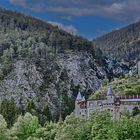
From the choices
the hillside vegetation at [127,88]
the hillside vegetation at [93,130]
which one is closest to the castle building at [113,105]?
the hillside vegetation at [127,88]

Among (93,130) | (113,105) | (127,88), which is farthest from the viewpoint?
(127,88)

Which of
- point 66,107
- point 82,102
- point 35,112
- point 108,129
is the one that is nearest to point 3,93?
point 66,107

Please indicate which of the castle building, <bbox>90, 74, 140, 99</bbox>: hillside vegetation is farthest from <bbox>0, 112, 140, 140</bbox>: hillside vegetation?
<bbox>90, 74, 140, 99</bbox>: hillside vegetation

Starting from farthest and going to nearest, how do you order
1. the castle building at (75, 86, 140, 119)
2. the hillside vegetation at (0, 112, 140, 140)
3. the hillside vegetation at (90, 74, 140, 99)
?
the hillside vegetation at (90, 74, 140, 99), the castle building at (75, 86, 140, 119), the hillside vegetation at (0, 112, 140, 140)

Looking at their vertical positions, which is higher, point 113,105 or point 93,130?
point 113,105

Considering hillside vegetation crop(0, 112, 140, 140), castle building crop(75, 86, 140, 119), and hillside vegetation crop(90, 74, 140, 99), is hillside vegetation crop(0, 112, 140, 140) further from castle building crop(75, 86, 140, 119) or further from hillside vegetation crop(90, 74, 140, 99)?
Result: hillside vegetation crop(90, 74, 140, 99)

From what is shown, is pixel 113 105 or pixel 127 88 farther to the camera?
pixel 127 88

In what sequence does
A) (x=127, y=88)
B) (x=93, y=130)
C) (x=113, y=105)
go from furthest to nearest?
(x=127, y=88), (x=113, y=105), (x=93, y=130)

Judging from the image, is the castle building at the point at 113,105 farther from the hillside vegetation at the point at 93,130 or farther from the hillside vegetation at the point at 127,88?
the hillside vegetation at the point at 93,130

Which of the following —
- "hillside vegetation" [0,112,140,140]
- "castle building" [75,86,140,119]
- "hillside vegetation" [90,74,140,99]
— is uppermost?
"hillside vegetation" [90,74,140,99]

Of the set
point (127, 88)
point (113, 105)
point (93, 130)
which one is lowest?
point (93, 130)

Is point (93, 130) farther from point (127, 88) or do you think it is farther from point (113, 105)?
point (127, 88)

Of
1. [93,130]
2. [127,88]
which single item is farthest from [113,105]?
[93,130]

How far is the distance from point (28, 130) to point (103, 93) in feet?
165
